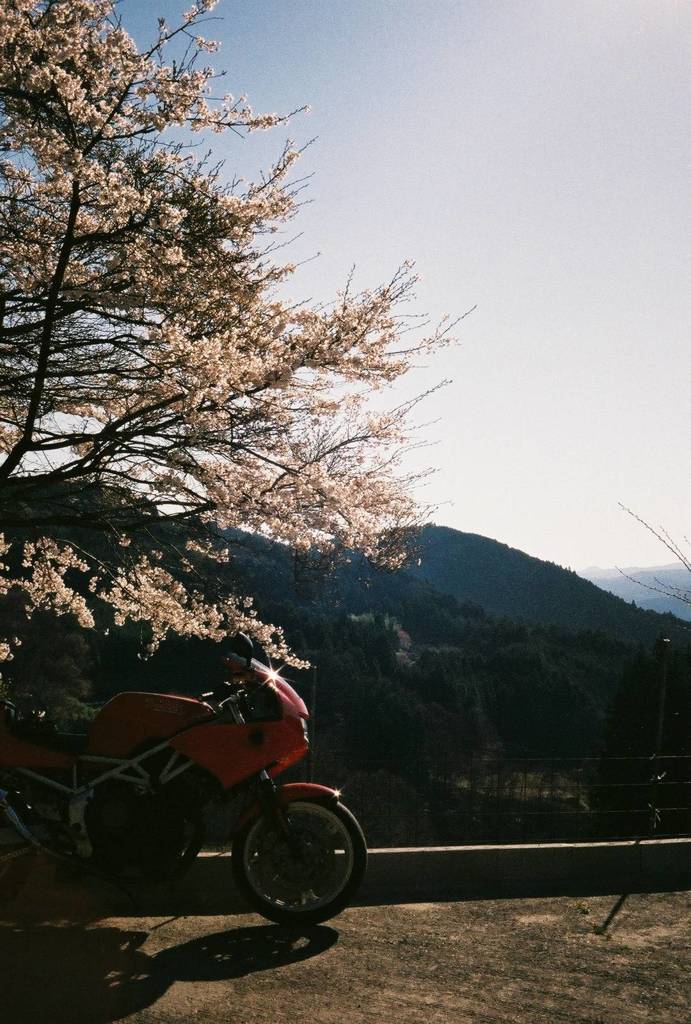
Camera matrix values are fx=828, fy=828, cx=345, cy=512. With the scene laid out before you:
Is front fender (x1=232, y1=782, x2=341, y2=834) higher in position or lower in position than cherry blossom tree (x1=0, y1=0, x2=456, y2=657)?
lower

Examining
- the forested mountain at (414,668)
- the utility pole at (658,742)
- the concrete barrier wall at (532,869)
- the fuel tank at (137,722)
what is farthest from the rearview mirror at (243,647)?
the forested mountain at (414,668)

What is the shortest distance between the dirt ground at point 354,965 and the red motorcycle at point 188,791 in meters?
0.27

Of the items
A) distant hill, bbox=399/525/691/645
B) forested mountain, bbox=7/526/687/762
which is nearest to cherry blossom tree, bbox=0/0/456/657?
forested mountain, bbox=7/526/687/762

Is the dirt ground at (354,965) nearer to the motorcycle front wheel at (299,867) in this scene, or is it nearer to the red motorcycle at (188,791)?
the motorcycle front wheel at (299,867)

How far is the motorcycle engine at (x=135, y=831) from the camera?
378cm

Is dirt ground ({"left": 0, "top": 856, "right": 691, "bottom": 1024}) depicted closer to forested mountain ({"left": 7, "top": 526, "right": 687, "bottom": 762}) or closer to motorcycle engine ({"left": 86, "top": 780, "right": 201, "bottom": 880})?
motorcycle engine ({"left": 86, "top": 780, "right": 201, "bottom": 880})

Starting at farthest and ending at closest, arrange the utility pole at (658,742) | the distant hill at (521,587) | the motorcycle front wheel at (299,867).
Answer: the distant hill at (521,587) → the utility pole at (658,742) → the motorcycle front wheel at (299,867)

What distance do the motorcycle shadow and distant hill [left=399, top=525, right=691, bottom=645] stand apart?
3505 inches

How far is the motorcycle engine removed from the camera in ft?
12.4

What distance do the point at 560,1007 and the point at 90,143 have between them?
5.40 meters

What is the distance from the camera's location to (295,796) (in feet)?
13.2

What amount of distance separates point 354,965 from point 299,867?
57 centimetres

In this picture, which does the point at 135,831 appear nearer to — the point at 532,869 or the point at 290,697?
the point at 290,697

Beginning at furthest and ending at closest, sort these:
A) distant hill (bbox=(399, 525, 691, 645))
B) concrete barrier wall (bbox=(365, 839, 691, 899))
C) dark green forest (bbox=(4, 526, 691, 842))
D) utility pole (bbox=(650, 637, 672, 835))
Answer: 1. distant hill (bbox=(399, 525, 691, 645))
2. dark green forest (bbox=(4, 526, 691, 842))
3. utility pole (bbox=(650, 637, 672, 835))
4. concrete barrier wall (bbox=(365, 839, 691, 899))
